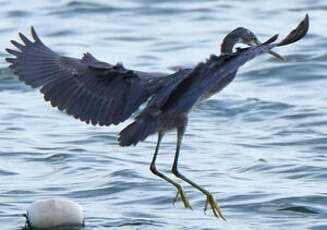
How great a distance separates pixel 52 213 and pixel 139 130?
40.9 inches

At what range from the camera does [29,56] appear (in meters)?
6.86

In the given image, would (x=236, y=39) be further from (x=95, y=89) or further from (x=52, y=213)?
(x=52, y=213)

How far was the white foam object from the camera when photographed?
662 cm

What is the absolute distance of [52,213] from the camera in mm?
6629

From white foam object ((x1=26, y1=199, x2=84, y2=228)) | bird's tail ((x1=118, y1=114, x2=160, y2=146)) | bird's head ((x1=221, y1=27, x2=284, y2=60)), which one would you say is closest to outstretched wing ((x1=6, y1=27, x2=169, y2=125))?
bird's tail ((x1=118, y1=114, x2=160, y2=146))

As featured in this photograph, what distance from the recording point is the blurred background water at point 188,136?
7352mm

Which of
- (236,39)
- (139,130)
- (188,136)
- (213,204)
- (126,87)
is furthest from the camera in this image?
(188,136)

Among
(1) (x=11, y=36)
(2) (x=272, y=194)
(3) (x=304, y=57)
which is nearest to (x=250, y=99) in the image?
(3) (x=304, y=57)

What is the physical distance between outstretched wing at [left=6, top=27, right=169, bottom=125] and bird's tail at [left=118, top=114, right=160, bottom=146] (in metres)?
0.34

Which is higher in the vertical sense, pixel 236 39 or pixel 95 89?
pixel 236 39

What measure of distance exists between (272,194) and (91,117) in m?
1.84

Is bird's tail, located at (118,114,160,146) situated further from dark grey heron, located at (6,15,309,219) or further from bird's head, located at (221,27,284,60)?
bird's head, located at (221,27,284,60)

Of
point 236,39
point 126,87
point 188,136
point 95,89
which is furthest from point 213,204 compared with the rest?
point 188,136

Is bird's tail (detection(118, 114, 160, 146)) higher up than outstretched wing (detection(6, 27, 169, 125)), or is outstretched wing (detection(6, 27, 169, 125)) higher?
outstretched wing (detection(6, 27, 169, 125))
